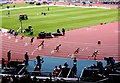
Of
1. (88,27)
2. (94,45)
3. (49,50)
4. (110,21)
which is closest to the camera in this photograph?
(49,50)

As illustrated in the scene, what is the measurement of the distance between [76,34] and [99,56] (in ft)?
36.0

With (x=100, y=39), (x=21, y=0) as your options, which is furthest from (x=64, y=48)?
(x=21, y=0)

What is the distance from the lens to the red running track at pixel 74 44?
88.0ft

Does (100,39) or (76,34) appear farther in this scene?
(76,34)

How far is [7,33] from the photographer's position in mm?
37469

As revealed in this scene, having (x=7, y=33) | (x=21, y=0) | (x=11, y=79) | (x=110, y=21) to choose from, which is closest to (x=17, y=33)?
(x=7, y=33)

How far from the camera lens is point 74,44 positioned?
101 ft

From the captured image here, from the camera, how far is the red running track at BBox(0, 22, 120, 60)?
26.8 metres

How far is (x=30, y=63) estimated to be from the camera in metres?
→ 23.6

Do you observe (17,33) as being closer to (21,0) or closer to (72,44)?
(72,44)

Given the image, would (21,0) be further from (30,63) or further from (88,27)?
(30,63)

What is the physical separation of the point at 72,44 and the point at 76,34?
595 cm

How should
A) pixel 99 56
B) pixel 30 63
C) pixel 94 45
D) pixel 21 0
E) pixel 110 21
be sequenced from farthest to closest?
pixel 21 0 → pixel 110 21 → pixel 94 45 → pixel 99 56 → pixel 30 63

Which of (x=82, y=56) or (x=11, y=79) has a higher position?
(x=11, y=79)
